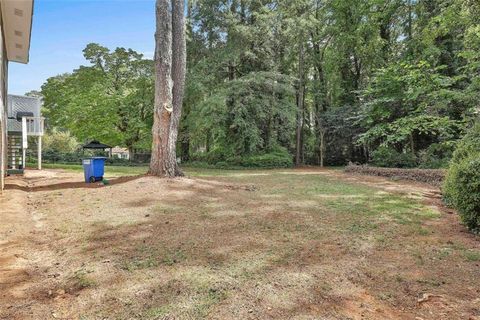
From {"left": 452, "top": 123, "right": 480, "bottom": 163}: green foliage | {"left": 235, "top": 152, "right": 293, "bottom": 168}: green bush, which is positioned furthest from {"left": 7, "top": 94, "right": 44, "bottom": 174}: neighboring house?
{"left": 452, "top": 123, "right": 480, "bottom": 163}: green foliage

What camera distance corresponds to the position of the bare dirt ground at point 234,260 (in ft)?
8.04

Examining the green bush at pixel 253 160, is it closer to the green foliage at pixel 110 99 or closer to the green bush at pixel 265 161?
the green bush at pixel 265 161

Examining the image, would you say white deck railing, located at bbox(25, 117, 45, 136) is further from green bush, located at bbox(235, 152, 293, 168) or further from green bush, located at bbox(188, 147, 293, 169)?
green bush, located at bbox(235, 152, 293, 168)

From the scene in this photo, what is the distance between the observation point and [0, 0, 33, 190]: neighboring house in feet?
29.5

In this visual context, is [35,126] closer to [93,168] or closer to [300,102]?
[93,168]

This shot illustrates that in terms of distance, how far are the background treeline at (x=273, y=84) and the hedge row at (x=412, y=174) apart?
255 centimetres

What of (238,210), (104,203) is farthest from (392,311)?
(104,203)

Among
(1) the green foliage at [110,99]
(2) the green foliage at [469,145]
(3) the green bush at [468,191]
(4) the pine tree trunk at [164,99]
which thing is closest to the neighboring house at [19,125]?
(1) the green foliage at [110,99]

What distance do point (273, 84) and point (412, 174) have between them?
30.2 feet

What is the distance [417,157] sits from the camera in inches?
576

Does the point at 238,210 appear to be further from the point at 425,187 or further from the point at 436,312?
the point at 425,187

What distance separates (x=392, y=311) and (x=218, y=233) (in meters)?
2.38

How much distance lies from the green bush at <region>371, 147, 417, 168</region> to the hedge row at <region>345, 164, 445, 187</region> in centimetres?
231

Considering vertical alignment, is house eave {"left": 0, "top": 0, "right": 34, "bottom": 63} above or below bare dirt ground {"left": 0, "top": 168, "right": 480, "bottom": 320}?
above
